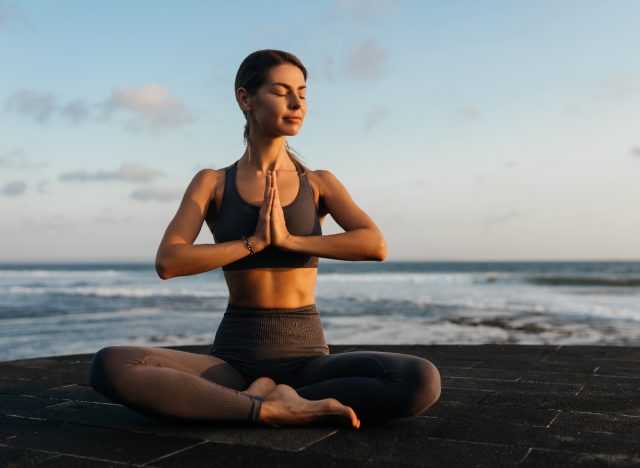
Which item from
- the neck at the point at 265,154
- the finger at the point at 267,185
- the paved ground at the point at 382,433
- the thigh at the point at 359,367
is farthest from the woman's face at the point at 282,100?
the paved ground at the point at 382,433

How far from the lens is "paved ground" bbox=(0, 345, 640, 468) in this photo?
240 centimetres

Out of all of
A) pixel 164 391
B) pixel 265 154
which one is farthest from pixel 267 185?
pixel 164 391

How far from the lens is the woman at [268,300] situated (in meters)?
2.75

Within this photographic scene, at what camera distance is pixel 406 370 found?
2812 mm

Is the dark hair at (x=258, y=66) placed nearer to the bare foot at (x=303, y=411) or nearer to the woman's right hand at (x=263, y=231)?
the woman's right hand at (x=263, y=231)

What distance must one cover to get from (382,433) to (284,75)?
1.60 m

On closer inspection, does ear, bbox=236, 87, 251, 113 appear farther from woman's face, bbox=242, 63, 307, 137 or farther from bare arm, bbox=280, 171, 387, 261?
bare arm, bbox=280, 171, 387, 261

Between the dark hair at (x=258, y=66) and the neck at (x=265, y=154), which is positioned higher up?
the dark hair at (x=258, y=66)

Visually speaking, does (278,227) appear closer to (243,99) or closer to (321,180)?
(321,180)

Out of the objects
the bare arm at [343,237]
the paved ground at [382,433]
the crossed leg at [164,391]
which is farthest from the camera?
the bare arm at [343,237]

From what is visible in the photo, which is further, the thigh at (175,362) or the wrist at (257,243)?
the wrist at (257,243)

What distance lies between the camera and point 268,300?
304 centimetres

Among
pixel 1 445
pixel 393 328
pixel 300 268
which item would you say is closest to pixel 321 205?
pixel 300 268

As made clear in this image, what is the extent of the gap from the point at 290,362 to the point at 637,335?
7.43 m
